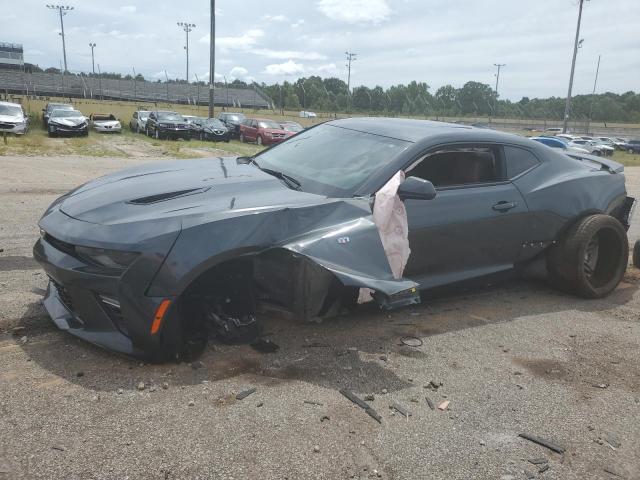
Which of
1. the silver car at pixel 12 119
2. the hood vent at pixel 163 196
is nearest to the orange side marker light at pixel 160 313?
the hood vent at pixel 163 196

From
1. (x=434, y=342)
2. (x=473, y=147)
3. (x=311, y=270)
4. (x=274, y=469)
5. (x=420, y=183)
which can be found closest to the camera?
(x=274, y=469)

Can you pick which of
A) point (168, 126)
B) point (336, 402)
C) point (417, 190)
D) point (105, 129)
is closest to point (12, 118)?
point (105, 129)

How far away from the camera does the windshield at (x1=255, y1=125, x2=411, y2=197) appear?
12.2 feet

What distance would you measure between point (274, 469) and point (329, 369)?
969 millimetres

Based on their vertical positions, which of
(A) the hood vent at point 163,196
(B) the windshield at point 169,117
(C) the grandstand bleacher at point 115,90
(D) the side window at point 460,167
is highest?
(C) the grandstand bleacher at point 115,90

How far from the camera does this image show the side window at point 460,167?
4.02 metres

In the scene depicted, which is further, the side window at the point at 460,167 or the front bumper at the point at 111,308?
the side window at the point at 460,167

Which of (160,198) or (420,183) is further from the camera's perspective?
(420,183)

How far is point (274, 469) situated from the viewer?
2.33 m

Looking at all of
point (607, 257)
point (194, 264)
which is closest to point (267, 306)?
point (194, 264)

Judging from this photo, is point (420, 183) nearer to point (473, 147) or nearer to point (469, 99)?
point (473, 147)

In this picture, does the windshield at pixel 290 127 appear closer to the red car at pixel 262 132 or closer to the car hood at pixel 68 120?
the red car at pixel 262 132

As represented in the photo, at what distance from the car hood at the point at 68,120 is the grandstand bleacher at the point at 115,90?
103ft

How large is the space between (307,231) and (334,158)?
1.03 m
